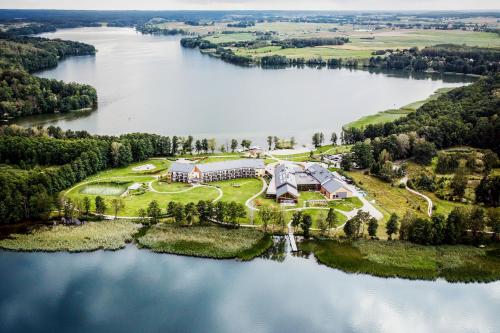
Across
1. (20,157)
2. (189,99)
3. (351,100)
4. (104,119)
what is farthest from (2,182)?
(351,100)

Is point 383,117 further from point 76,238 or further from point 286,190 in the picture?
point 76,238

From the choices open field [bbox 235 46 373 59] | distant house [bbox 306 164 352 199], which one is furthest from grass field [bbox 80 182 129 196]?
open field [bbox 235 46 373 59]

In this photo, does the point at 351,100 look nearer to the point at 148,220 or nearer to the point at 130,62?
the point at 148,220

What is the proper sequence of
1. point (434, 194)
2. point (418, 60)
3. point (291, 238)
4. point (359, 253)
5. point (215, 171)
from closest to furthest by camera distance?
point (359, 253)
point (291, 238)
point (434, 194)
point (215, 171)
point (418, 60)

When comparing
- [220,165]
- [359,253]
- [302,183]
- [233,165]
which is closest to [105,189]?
[220,165]

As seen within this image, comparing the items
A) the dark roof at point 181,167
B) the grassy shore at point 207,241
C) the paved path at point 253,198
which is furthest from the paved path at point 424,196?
the dark roof at point 181,167

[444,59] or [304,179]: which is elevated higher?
[444,59]

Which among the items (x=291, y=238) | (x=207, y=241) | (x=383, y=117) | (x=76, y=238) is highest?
(x=383, y=117)

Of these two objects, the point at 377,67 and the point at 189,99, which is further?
the point at 377,67
